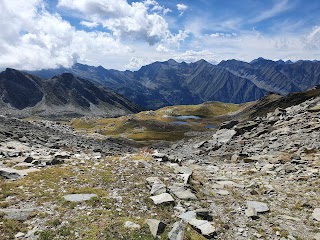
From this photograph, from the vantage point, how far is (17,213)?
1667 centimetres

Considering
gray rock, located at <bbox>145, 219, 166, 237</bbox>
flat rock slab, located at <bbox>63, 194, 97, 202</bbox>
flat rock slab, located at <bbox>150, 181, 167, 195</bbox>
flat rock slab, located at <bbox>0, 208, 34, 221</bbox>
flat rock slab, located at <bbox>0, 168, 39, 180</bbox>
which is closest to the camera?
gray rock, located at <bbox>145, 219, 166, 237</bbox>

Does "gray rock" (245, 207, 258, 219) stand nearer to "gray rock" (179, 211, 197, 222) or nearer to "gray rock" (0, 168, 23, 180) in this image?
"gray rock" (179, 211, 197, 222)

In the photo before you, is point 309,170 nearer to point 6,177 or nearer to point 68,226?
point 68,226

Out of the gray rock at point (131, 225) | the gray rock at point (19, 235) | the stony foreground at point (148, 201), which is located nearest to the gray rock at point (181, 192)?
the stony foreground at point (148, 201)

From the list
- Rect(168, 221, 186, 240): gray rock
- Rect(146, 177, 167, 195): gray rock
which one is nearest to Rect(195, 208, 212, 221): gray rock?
Rect(168, 221, 186, 240): gray rock

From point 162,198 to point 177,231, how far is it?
178 inches

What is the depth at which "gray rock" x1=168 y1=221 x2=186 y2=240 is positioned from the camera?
1492cm

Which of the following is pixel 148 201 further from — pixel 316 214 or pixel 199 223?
pixel 316 214

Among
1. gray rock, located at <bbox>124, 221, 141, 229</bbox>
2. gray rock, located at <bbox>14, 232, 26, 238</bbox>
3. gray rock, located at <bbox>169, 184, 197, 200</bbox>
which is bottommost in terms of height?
gray rock, located at <bbox>14, 232, 26, 238</bbox>

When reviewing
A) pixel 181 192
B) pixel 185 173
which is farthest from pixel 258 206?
pixel 185 173

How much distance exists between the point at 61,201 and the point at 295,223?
48.3ft

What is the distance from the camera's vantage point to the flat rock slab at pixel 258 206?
20145mm

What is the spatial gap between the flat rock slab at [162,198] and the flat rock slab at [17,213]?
749 cm

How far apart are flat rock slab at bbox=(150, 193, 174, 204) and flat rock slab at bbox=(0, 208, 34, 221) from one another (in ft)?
24.6
